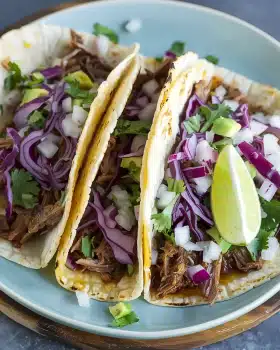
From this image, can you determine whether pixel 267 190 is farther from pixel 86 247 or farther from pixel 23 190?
pixel 23 190

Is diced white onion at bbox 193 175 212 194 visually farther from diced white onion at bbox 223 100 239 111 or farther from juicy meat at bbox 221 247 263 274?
diced white onion at bbox 223 100 239 111

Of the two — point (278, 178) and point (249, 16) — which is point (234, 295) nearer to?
point (278, 178)

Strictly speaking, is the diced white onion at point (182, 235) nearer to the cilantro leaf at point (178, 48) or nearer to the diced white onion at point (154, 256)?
the diced white onion at point (154, 256)

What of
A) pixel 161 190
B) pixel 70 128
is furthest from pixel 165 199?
pixel 70 128

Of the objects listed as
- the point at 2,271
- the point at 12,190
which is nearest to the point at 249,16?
the point at 12,190

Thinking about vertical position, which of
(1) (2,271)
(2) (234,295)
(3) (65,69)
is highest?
(3) (65,69)

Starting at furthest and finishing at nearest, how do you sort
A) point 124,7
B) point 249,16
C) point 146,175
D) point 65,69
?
point 249,16
point 124,7
point 65,69
point 146,175

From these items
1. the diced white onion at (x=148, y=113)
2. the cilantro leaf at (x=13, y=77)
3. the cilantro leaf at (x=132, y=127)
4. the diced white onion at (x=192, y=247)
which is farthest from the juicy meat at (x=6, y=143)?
the diced white onion at (x=192, y=247)
